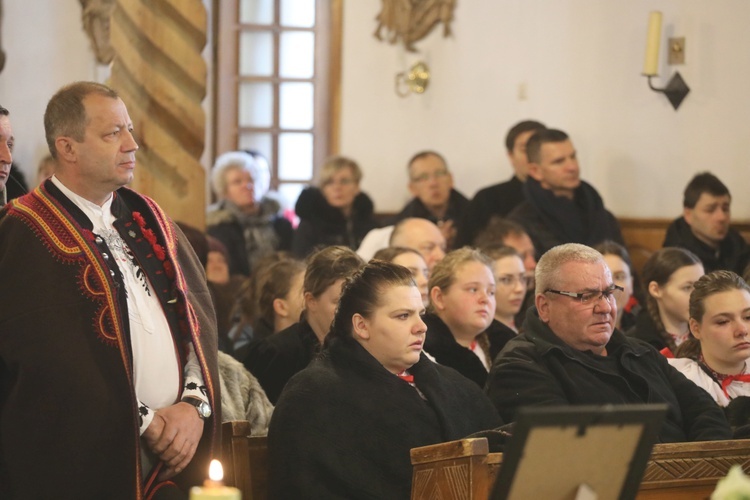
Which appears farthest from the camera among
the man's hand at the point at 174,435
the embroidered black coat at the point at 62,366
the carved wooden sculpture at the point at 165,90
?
the carved wooden sculpture at the point at 165,90

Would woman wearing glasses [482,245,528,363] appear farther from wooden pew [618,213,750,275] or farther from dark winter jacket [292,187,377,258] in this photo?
wooden pew [618,213,750,275]

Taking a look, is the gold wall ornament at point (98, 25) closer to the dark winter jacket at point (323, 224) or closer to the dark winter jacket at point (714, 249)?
the dark winter jacket at point (323, 224)

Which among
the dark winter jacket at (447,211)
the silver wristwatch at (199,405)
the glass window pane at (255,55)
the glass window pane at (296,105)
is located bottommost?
the silver wristwatch at (199,405)

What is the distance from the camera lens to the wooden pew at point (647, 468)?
2822 mm

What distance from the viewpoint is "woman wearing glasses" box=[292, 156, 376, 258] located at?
24.7ft

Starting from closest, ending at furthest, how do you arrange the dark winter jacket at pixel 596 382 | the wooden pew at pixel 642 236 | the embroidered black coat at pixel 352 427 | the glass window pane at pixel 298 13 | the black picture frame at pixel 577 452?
the black picture frame at pixel 577 452 < the embroidered black coat at pixel 352 427 < the dark winter jacket at pixel 596 382 < the wooden pew at pixel 642 236 < the glass window pane at pixel 298 13

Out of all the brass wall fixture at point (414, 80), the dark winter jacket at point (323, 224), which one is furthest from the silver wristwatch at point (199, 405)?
the brass wall fixture at point (414, 80)

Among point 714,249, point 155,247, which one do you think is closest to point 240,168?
point 714,249

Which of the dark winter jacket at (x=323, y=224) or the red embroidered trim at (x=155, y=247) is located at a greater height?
the red embroidered trim at (x=155, y=247)

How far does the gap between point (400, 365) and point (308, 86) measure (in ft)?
19.6

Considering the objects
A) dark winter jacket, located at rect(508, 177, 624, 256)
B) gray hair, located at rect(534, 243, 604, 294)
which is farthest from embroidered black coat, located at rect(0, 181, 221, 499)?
dark winter jacket, located at rect(508, 177, 624, 256)

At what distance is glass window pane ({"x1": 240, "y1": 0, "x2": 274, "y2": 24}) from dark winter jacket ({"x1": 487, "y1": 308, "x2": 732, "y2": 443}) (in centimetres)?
573

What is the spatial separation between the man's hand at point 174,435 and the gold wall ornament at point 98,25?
729 centimetres

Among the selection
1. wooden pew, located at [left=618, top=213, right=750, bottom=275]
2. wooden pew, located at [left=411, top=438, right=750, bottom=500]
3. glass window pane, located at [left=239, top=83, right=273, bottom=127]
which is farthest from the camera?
glass window pane, located at [left=239, top=83, right=273, bottom=127]
